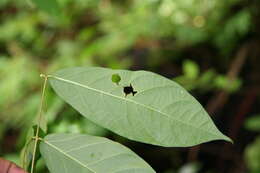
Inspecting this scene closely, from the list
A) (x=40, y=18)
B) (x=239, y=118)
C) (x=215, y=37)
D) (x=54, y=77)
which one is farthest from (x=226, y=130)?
(x=54, y=77)

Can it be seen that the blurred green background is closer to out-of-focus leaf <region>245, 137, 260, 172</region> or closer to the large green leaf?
out-of-focus leaf <region>245, 137, 260, 172</region>

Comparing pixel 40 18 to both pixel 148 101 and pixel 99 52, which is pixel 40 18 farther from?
pixel 148 101

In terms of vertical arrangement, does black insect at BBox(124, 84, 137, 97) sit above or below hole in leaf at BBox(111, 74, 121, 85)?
below

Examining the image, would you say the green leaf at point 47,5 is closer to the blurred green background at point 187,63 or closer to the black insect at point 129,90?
the black insect at point 129,90

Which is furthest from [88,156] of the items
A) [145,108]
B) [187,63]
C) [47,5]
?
[187,63]

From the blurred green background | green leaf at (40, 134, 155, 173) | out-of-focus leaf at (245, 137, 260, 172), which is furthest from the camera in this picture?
the blurred green background

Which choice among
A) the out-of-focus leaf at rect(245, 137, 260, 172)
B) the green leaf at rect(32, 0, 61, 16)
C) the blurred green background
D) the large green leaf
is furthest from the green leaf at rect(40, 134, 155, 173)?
the out-of-focus leaf at rect(245, 137, 260, 172)
